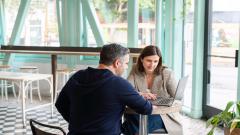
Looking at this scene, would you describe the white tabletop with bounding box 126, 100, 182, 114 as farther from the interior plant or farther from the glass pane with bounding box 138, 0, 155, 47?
the glass pane with bounding box 138, 0, 155, 47

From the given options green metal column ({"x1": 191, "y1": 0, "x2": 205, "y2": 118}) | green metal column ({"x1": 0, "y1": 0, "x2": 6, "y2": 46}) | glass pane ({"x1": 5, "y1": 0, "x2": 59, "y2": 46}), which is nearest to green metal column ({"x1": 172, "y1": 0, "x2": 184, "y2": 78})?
green metal column ({"x1": 191, "y1": 0, "x2": 205, "y2": 118})

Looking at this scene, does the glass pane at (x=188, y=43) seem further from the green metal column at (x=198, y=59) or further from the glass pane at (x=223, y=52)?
the glass pane at (x=223, y=52)

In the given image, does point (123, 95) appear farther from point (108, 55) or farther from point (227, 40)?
point (227, 40)

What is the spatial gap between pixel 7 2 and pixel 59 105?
6.19m

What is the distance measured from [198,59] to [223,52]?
16.2 inches

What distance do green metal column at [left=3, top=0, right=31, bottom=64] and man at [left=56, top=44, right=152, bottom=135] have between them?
5740 millimetres

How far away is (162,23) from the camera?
6.14 meters

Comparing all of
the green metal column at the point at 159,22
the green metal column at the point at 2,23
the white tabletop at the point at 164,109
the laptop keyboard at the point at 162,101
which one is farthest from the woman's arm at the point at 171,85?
the green metal column at the point at 2,23

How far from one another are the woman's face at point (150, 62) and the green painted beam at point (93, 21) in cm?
386

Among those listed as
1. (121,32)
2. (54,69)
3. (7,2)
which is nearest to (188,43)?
(121,32)

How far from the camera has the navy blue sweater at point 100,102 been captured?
2.22 meters

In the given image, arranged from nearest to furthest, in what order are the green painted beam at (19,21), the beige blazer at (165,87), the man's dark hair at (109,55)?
the man's dark hair at (109,55), the beige blazer at (165,87), the green painted beam at (19,21)

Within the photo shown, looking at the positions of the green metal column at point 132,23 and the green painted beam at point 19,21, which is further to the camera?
the green painted beam at point 19,21

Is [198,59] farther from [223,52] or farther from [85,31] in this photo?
[85,31]
